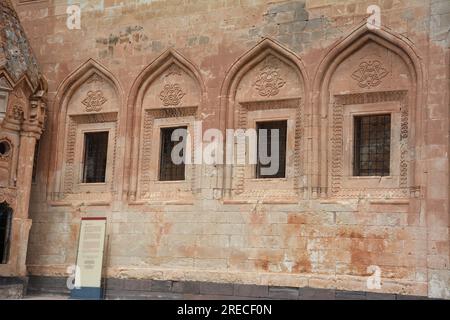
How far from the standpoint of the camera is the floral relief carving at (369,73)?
12.2 meters

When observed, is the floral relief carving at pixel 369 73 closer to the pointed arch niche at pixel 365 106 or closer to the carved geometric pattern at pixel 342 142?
the pointed arch niche at pixel 365 106

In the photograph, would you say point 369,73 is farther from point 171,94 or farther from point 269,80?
point 171,94

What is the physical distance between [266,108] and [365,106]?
1961mm

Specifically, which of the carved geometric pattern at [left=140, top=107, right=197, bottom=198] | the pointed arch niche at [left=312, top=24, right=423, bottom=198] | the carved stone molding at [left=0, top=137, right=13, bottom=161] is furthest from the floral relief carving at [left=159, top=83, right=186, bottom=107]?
the carved stone molding at [left=0, top=137, right=13, bottom=161]

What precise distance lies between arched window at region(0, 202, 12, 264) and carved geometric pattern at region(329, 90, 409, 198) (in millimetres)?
6543

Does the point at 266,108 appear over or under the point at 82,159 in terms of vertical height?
over

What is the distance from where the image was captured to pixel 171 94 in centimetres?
1412

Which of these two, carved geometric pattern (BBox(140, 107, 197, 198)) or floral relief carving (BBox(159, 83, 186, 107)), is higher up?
floral relief carving (BBox(159, 83, 186, 107))

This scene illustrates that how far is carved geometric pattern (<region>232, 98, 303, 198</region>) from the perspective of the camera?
12.7 meters

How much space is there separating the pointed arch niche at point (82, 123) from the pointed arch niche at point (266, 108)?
106 inches

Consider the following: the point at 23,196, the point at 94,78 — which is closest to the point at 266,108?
the point at 94,78

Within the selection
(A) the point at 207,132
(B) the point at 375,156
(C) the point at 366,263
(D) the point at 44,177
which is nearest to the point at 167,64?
(A) the point at 207,132

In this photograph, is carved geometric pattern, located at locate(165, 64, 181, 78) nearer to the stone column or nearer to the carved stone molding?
the stone column

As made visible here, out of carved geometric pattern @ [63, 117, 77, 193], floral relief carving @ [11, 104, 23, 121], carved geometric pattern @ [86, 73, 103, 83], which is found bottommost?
carved geometric pattern @ [63, 117, 77, 193]
